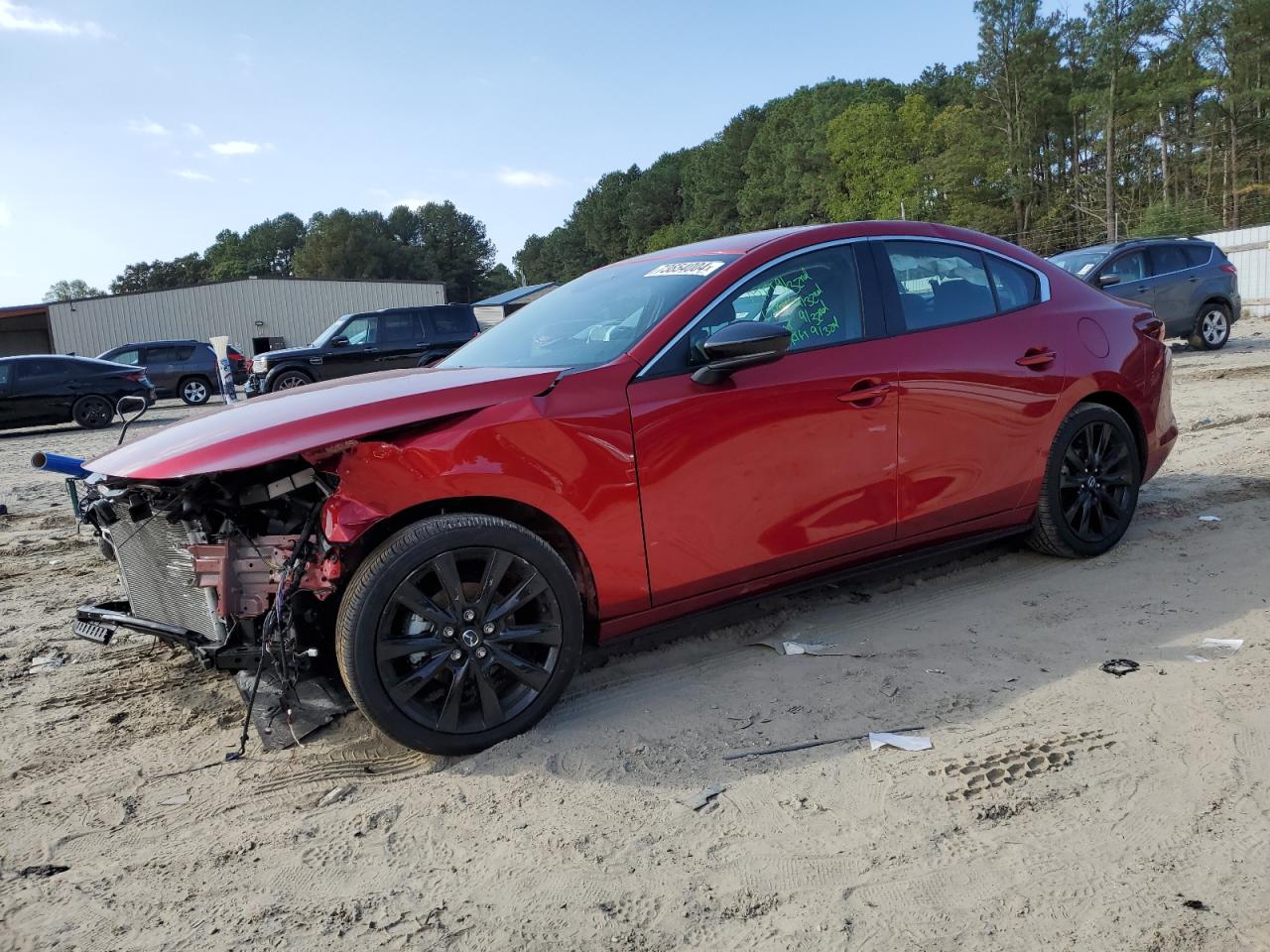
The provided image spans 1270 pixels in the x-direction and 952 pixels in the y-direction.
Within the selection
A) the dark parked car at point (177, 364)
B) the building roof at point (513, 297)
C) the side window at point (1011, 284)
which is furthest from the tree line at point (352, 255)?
the side window at point (1011, 284)

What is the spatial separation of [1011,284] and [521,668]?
300cm

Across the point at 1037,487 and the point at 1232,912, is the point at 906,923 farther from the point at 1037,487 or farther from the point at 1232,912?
the point at 1037,487

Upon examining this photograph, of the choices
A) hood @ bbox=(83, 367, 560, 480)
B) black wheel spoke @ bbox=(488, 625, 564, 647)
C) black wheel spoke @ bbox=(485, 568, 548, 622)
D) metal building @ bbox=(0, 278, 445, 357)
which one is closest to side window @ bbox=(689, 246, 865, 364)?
hood @ bbox=(83, 367, 560, 480)

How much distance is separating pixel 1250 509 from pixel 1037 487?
78.7 inches

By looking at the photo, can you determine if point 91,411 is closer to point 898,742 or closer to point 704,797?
point 704,797

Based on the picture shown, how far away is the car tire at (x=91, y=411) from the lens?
1778 centimetres

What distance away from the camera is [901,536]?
4.05m

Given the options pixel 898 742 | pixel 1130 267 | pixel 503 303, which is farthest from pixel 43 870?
pixel 503 303

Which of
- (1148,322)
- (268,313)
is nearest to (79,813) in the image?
(1148,322)

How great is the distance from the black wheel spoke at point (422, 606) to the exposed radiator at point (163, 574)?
2.03 ft

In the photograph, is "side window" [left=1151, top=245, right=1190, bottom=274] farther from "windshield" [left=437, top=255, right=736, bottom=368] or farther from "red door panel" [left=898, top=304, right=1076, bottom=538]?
"windshield" [left=437, top=255, right=736, bottom=368]

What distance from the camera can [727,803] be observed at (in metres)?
2.77

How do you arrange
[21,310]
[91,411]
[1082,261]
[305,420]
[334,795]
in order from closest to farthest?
[334,795] < [305,420] < [1082,261] < [91,411] < [21,310]

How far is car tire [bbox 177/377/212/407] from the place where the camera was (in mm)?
23969
